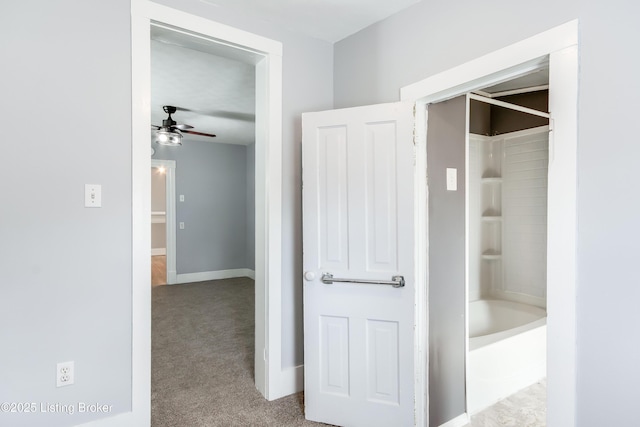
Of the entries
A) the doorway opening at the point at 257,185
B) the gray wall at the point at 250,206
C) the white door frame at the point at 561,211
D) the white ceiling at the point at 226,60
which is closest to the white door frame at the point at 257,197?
the doorway opening at the point at 257,185

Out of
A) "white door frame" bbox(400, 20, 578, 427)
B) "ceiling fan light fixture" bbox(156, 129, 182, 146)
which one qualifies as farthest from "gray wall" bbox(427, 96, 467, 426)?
"ceiling fan light fixture" bbox(156, 129, 182, 146)

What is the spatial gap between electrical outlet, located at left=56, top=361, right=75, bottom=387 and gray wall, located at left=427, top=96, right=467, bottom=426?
1.98 meters

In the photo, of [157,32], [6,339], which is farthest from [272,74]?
[6,339]

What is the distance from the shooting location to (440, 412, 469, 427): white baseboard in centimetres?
205

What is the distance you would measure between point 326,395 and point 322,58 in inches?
94.8

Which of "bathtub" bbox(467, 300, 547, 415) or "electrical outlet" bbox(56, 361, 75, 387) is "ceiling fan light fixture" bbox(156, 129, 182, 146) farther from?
"bathtub" bbox(467, 300, 547, 415)

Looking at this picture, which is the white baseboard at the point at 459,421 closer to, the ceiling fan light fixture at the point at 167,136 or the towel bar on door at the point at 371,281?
the towel bar on door at the point at 371,281

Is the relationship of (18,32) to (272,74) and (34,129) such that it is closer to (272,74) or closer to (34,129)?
(34,129)

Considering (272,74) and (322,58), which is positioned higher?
(322,58)

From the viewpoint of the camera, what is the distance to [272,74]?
2.27m

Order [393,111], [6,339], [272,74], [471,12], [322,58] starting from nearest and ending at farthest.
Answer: [6,339], [471,12], [393,111], [272,74], [322,58]

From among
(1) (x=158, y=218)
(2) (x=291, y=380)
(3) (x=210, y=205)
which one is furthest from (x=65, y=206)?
(1) (x=158, y=218)

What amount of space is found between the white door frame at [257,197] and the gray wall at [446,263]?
1.02 meters

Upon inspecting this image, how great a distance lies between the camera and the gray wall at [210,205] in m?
5.97
